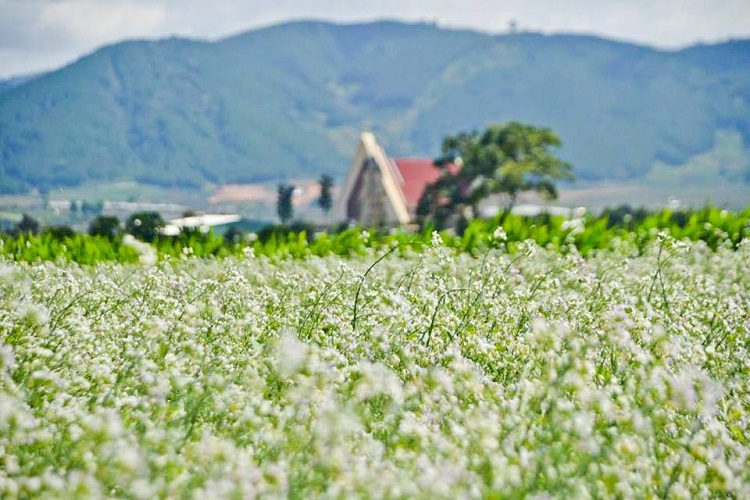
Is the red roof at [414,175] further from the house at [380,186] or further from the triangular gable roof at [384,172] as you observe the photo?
A: the triangular gable roof at [384,172]

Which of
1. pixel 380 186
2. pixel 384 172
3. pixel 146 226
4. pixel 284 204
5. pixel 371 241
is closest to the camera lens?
pixel 371 241

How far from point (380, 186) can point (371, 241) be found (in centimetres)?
7292

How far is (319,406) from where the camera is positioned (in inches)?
185

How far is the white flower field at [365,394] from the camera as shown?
3.73 meters

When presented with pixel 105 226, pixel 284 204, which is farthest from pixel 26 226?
pixel 284 204

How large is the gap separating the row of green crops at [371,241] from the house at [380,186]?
2521 inches

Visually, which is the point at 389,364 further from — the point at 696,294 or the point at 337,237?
the point at 337,237

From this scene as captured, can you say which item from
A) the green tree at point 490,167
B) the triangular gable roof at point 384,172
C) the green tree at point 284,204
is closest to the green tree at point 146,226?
the green tree at point 284,204

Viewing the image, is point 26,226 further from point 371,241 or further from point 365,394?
point 365,394

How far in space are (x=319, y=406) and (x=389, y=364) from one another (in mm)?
1227

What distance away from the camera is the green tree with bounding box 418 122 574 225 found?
63750 millimetres

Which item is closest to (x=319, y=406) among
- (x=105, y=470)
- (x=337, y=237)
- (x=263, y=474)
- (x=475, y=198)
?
(x=263, y=474)

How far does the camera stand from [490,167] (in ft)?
211

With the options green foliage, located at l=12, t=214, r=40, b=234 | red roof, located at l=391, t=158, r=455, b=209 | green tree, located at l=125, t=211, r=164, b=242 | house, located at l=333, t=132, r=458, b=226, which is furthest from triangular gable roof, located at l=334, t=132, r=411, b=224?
green tree, located at l=125, t=211, r=164, b=242
